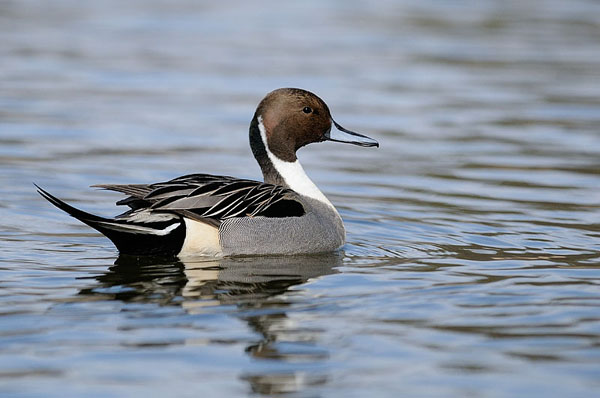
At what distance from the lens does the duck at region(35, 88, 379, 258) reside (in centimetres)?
709

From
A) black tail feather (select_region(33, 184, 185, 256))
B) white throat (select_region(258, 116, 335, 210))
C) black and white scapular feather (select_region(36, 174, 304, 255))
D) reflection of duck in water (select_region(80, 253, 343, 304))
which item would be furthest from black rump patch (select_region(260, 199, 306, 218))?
black tail feather (select_region(33, 184, 185, 256))

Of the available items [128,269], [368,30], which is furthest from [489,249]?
[368,30]

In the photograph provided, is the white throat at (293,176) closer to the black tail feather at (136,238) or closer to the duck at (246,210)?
the duck at (246,210)

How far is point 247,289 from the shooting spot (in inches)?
258

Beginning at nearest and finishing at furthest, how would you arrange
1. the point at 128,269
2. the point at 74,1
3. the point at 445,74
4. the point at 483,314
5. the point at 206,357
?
the point at 206,357
the point at 483,314
the point at 128,269
the point at 445,74
the point at 74,1

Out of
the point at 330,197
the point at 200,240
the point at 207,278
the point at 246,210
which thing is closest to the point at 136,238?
the point at 200,240

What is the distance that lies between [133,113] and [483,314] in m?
7.42

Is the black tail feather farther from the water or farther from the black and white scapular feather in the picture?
the water

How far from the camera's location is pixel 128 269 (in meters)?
7.02

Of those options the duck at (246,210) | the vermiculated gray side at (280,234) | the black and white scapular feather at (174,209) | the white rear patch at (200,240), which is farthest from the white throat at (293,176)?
the white rear patch at (200,240)

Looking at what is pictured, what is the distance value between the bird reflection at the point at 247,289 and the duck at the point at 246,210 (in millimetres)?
95

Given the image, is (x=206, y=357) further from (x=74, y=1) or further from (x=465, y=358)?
(x=74, y=1)

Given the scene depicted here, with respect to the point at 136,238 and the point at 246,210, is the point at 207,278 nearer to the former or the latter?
the point at 136,238

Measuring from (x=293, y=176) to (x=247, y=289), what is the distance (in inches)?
64.4
